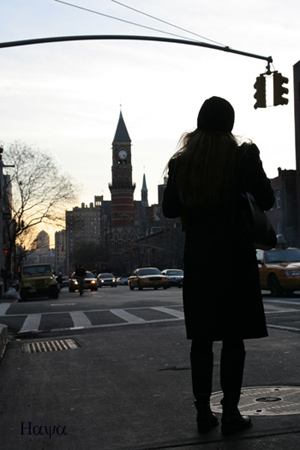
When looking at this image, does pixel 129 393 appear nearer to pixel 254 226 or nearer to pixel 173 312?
pixel 254 226

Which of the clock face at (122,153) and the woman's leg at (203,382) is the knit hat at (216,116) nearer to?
the woman's leg at (203,382)

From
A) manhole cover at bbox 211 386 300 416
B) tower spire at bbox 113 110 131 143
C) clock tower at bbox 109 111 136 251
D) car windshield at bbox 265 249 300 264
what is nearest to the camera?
manhole cover at bbox 211 386 300 416

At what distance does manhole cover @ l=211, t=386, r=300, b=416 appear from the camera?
4004mm

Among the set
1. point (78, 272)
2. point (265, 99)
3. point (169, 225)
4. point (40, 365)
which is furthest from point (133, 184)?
point (40, 365)

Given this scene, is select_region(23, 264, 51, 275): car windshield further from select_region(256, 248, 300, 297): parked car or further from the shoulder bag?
the shoulder bag

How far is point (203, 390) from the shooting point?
365 cm

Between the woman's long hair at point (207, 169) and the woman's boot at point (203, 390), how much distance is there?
3.19ft

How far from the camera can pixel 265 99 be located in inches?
625

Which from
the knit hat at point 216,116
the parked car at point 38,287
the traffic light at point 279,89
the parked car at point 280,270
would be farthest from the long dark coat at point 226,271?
the parked car at point 38,287

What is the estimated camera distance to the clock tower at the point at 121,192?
14512 cm

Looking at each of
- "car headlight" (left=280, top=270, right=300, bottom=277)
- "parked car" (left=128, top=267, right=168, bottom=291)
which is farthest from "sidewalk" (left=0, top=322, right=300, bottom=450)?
"parked car" (left=128, top=267, right=168, bottom=291)

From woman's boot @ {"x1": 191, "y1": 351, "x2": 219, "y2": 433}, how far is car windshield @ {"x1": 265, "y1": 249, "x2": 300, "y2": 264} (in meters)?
16.2

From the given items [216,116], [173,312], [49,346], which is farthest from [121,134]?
[216,116]

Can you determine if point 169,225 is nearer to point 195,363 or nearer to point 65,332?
point 65,332
